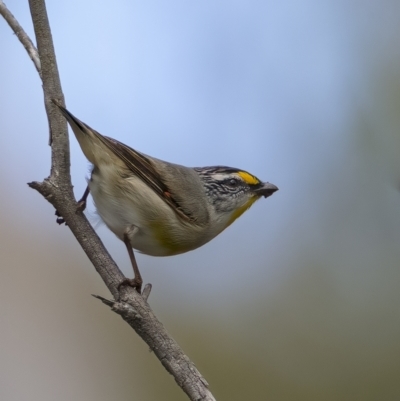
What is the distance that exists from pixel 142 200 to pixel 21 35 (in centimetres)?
110

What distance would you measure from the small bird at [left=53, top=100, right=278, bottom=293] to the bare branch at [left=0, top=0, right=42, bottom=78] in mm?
396

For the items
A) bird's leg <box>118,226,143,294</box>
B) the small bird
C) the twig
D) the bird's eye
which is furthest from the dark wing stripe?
the bird's eye

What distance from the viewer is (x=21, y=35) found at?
11.5 feet

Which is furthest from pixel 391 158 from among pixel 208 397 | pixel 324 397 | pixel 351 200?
pixel 351 200

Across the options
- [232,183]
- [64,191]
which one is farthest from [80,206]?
[232,183]

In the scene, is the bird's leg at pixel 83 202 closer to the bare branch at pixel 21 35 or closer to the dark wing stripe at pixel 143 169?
the dark wing stripe at pixel 143 169

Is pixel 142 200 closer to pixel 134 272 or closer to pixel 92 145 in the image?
pixel 92 145

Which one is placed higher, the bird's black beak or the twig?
the twig

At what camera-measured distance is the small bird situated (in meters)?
3.73

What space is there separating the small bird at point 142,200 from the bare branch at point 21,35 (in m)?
0.40

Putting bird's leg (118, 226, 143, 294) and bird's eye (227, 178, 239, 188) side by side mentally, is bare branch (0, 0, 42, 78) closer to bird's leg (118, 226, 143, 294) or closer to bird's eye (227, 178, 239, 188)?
bird's leg (118, 226, 143, 294)

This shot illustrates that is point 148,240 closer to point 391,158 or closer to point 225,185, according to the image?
point 225,185

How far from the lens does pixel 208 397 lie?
2.66 m

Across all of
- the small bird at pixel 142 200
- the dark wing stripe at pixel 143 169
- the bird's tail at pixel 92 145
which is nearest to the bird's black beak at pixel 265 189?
the small bird at pixel 142 200
